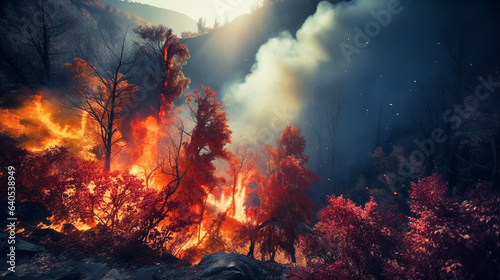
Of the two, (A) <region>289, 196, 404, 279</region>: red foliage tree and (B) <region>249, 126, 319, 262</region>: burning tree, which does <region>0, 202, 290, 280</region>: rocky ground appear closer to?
(A) <region>289, 196, 404, 279</region>: red foliage tree

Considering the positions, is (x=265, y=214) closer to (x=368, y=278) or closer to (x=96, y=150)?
(x=368, y=278)

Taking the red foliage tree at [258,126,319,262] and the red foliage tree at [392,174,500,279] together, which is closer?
the red foliage tree at [392,174,500,279]

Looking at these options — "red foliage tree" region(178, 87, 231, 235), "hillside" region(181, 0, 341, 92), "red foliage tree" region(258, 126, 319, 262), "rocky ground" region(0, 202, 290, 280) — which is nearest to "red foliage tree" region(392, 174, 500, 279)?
"rocky ground" region(0, 202, 290, 280)

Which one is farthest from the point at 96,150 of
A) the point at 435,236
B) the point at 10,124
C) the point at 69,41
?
the point at 69,41

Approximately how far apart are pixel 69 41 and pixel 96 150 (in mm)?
28582

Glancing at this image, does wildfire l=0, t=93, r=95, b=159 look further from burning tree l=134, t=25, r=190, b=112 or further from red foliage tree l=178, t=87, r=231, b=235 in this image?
red foliage tree l=178, t=87, r=231, b=235

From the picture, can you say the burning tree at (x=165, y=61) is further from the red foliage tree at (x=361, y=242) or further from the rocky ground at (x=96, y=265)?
the red foliage tree at (x=361, y=242)

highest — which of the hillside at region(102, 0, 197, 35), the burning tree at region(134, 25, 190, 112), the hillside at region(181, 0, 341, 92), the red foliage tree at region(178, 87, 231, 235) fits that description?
the hillside at region(102, 0, 197, 35)

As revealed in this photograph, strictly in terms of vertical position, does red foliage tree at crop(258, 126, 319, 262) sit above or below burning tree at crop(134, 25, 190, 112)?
below

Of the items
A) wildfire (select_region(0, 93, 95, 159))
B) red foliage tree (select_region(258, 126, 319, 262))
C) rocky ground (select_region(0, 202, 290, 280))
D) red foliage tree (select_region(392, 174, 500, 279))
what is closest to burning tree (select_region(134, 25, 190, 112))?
wildfire (select_region(0, 93, 95, 159))

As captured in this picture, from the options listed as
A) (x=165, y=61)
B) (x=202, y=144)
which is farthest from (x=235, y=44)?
(x=202, y=144)

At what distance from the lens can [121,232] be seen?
32.1ft

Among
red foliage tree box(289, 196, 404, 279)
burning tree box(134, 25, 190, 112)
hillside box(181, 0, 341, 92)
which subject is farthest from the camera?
hillside box(181, 0, 341, 92)

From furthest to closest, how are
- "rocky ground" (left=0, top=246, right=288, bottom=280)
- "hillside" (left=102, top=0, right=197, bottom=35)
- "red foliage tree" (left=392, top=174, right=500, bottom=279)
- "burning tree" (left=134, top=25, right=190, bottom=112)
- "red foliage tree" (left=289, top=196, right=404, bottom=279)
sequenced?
"hillside" (left=102, top=0, right=197, bottom=35), "burning tree" (left=134, top=25, right=190, bottom=112), "red foliage tree" (left=289, top=196, right=404, bottom=279), "rocky ground" (left=0, top=246, right=288, bottom=280), "red foliage tree" (left=392, top=174, right=500, bottom=279)
